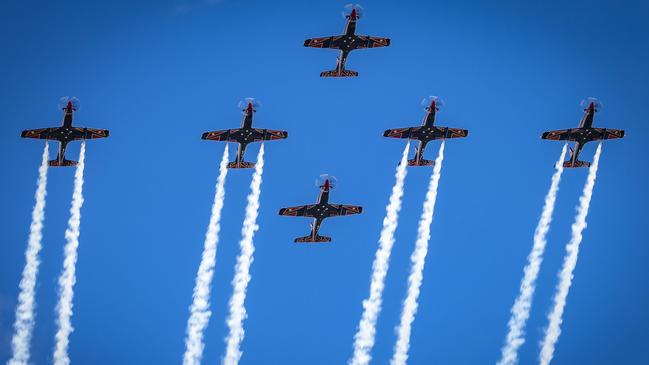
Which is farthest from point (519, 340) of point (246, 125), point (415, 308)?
point (246, 125)

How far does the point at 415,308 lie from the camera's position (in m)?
65.9

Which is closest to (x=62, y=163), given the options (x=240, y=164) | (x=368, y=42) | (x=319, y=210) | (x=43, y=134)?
(x=43, y=134)

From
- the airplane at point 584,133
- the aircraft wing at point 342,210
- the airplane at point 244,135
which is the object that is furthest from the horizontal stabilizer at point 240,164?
the airplane at point 584,133

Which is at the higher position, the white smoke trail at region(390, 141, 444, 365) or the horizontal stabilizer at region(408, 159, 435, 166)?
the horizontal stabilizer at region(408, 159, 435, 166)

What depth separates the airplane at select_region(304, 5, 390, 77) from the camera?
208 feet

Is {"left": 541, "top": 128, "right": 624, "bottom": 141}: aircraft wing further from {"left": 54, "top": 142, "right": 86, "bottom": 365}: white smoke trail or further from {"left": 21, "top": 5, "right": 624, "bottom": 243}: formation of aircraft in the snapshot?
{"left": 54, "top": 142, "right": 86, "bottom": 365}: white smoke trail

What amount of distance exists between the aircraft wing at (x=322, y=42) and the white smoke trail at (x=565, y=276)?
17566mm

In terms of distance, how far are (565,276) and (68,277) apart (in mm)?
29823

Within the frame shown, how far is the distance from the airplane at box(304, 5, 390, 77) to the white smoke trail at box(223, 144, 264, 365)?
6626 millimetres

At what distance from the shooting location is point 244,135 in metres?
63.4

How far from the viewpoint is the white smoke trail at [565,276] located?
65375 mm

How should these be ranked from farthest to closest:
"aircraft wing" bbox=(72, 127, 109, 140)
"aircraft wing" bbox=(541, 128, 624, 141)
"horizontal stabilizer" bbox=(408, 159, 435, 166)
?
1. "aircraft wing" bbox=(541, 128, 624, 141)
2. "horizontal stabilizer" bbox=(408, 159, 435, 166)
3. "aircraft wing" bbox=(72, 127, 109, 140)

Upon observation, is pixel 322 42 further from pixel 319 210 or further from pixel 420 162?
pixel 319 210

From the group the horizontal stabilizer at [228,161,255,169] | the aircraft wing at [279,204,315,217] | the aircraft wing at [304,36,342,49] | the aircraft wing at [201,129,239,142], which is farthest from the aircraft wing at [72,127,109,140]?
the aircraft wing at [304,36,342,49]
